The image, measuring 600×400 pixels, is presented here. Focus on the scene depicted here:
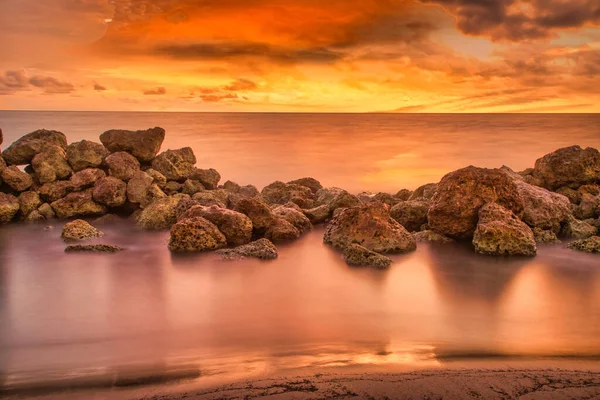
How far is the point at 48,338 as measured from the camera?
207 inches

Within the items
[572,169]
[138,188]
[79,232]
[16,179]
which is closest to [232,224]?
[79,232]

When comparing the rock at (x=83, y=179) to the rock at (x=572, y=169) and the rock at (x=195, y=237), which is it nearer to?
the rock at (x=195, y=237)

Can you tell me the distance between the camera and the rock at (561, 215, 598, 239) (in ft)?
29.8

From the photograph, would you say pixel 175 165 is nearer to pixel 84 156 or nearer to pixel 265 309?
pixel 84 156

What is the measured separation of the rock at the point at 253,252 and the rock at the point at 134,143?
15.0ft

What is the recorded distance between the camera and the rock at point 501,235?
8.05 metres

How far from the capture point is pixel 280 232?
9.18 m

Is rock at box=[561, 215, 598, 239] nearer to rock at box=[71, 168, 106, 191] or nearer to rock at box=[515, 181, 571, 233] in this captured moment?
rock at box=[515, 181, 571, 233]

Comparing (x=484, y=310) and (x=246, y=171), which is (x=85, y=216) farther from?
(x=246, y=171)

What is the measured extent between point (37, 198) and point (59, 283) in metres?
4.39

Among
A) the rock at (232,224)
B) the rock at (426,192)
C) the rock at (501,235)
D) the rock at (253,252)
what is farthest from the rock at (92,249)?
the rock at (426,192)

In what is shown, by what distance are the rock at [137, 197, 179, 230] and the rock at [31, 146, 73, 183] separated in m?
2.15

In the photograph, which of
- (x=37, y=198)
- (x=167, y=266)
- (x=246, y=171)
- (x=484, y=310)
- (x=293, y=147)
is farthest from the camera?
(x=293, y=147)

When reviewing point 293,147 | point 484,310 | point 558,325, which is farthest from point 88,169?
point 293,147
